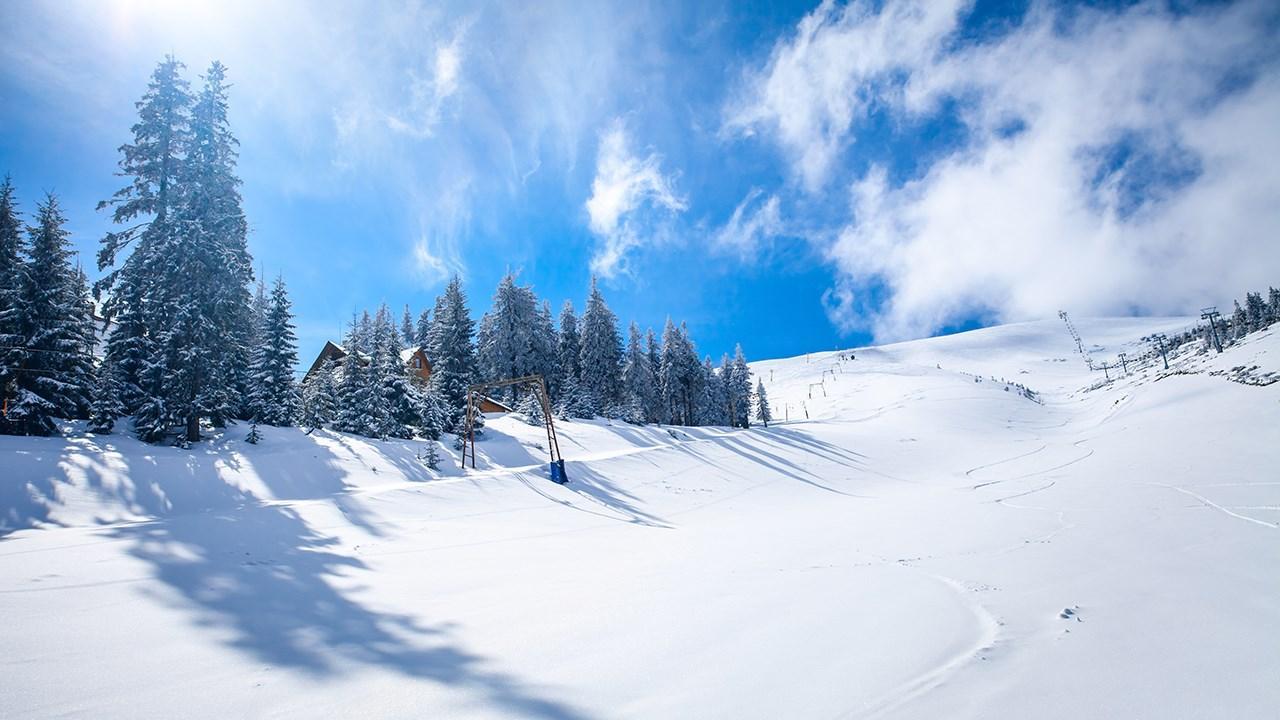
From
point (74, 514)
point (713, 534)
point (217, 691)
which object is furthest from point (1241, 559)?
point (74, 514)

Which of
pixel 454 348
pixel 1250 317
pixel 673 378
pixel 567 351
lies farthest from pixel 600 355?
pixel 1250 317

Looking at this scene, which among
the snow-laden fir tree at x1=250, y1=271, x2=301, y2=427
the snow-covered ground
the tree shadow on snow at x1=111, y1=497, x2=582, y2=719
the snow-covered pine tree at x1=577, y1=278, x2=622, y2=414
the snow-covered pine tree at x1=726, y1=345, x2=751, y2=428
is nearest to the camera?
the snow-covered ground

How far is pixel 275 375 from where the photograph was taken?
24188mm

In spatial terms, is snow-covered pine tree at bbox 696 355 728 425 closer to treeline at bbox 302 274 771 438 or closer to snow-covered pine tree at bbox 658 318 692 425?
treeline at bbox 302 274 771 438

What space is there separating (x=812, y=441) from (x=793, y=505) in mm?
20784

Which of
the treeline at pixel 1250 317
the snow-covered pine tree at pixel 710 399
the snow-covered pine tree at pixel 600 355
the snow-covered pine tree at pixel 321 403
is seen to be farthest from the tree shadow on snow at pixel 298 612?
the treeline at pixel 1250 317

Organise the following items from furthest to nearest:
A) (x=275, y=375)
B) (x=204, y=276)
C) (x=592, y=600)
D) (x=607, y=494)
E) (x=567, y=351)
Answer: (x=567, y=351) < (x=275, y=375) < (x=607, y=494) < (x=204, y=276) < (x=592, y=600)

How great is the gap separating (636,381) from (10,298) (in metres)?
42.0

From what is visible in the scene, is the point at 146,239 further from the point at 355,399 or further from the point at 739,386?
the point at 739,386

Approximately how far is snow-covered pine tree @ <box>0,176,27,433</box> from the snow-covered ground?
2520 mm

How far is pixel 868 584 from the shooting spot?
6.04m

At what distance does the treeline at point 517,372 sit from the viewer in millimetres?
26406

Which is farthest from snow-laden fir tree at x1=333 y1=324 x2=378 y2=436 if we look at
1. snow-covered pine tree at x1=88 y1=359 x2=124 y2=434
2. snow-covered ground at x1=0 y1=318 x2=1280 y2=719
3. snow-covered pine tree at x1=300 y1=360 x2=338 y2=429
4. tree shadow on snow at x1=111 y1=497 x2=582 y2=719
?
tree shadow on snow at x1=111 y1=497 x2=582 y2=719

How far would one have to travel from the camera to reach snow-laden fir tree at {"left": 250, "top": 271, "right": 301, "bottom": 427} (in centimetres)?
2289
